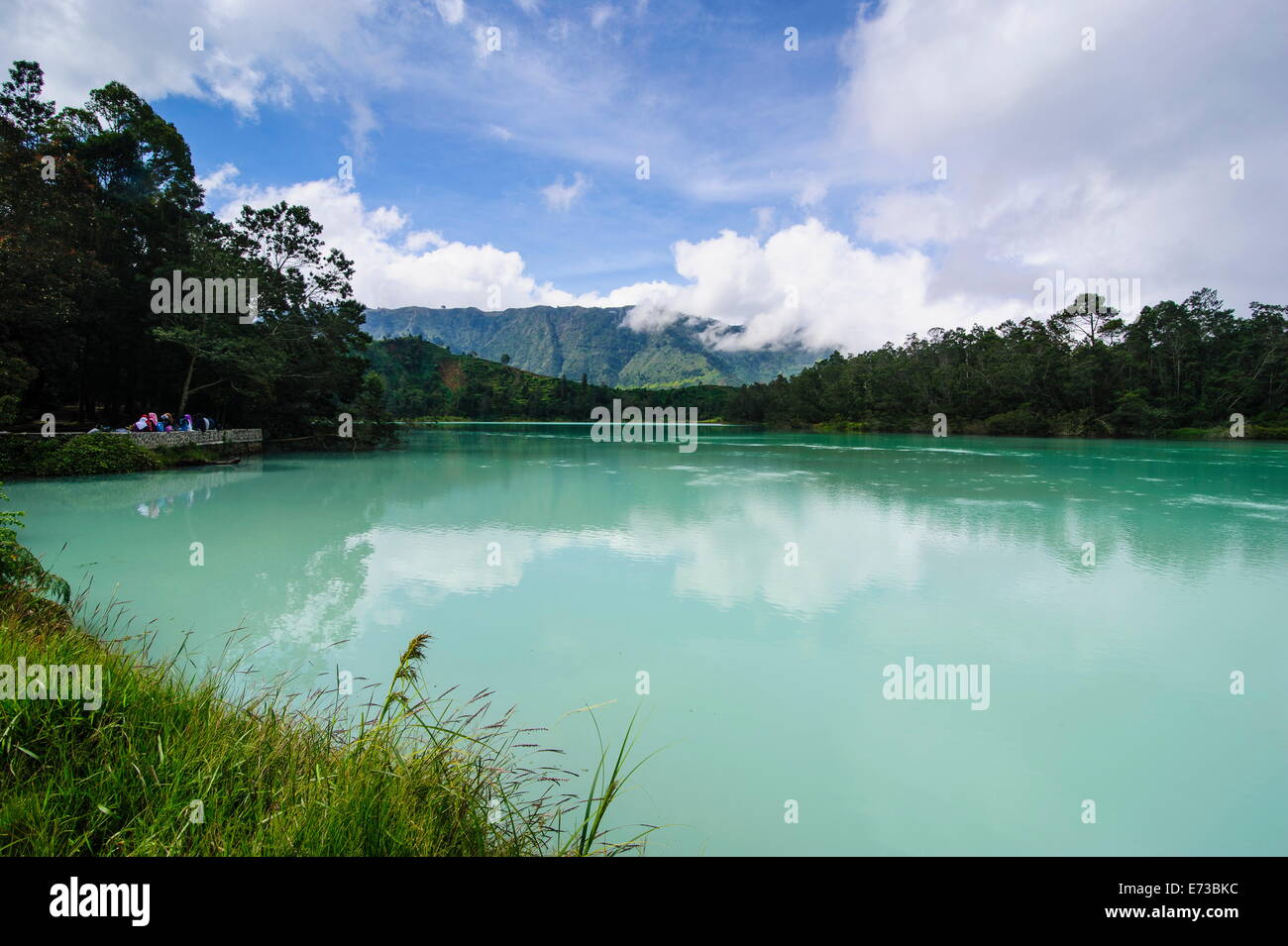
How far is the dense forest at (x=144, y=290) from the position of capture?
62.1 ft

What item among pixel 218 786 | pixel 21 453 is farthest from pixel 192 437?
pixel 218 786

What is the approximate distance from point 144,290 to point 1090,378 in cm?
6838

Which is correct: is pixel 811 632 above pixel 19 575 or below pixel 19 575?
below

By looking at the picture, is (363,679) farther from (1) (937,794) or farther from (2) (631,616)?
(1) (937,794)

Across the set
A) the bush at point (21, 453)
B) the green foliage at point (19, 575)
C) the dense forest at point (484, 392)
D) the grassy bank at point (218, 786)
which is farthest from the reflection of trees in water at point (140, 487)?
the dense forest at point (484, 392)

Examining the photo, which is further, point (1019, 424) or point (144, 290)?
point (1019, 424)

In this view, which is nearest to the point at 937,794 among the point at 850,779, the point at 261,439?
the point at 850,779

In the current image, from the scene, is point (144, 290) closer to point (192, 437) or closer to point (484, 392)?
point (192, 437)

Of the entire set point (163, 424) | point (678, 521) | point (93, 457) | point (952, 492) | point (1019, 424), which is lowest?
point (678, 521)

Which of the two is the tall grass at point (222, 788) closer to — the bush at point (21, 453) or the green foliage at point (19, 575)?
the green foliage at point (19, 575)

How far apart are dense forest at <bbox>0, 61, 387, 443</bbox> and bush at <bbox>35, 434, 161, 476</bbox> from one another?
3024mm

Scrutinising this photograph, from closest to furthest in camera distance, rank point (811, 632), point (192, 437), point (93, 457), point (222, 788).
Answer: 1. point (222, 788)
2. point (811, 632)
3. point (93, 457)
4. point (192, 437)

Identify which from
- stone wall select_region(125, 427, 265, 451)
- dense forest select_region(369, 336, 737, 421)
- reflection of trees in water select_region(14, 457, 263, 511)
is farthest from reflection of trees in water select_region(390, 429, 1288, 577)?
dense forest select_region(369, 336, 737, 421)

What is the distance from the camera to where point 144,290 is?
2545 centimetres
